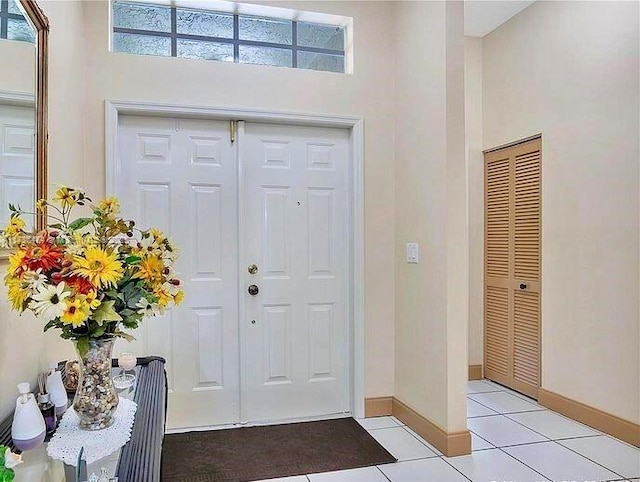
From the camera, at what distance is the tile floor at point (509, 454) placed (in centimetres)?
243

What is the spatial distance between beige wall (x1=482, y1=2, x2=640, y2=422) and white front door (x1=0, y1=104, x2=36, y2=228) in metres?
3.11

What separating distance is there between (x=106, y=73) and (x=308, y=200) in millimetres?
1477

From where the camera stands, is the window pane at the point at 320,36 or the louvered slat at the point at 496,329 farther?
the louvered slat at the point at 496,329

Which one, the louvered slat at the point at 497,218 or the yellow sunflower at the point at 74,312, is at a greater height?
the louvered slat at the point at 497,218

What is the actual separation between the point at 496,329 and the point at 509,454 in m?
1.52

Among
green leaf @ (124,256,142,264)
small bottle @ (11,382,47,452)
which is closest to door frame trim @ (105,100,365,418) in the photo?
green leaf @ (124,256,142,264)

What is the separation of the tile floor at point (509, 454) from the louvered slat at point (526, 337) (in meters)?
0.36

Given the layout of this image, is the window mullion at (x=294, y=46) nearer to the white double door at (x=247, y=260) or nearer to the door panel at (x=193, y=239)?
the white double door at (x=247, y=260)

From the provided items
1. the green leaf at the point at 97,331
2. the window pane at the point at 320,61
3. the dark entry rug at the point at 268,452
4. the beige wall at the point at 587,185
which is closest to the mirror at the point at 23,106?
the green leaf at the point at 97,331

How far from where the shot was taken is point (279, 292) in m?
3.23

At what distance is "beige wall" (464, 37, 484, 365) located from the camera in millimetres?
4117

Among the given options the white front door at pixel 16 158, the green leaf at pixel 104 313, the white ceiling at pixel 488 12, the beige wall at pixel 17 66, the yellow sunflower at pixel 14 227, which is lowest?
the green leaf at pixel 104 313

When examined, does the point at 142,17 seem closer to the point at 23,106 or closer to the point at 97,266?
the point at 23,106

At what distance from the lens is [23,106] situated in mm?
1680
